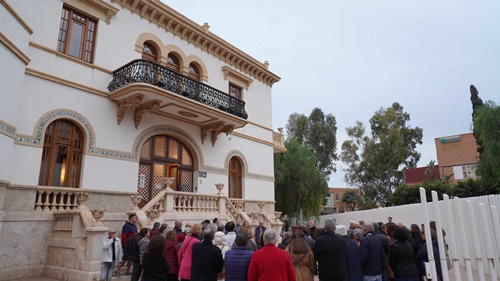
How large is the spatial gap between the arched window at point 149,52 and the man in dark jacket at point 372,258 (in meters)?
12.1

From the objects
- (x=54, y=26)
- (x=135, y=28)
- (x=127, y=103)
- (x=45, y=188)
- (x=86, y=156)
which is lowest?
(x=45, y=188)

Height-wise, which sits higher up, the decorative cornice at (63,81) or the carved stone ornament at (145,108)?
the decorative cornice at (63,81)

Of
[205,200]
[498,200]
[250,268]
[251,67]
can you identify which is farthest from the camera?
[251,67]

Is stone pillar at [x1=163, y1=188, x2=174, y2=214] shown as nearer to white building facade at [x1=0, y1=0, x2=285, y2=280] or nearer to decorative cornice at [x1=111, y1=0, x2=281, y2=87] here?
white building facade at [x1=0, y1=0, x2=285, y2=280]

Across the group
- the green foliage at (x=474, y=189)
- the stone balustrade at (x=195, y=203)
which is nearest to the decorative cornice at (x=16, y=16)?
the stone balustrade at (x=195, y=203)

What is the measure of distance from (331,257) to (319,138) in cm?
3865

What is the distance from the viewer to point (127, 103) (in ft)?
41.1

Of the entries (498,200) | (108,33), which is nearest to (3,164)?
(108,33)

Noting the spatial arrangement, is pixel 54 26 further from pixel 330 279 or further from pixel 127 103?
pixel 330 279

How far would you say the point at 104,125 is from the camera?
40.4 feet

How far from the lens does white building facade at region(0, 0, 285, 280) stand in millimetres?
9484

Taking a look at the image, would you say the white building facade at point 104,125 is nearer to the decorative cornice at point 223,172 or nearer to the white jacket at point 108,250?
the decorative cornice at point 223,172

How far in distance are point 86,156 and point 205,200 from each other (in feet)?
15.7

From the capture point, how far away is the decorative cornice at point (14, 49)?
8641 millimetres
